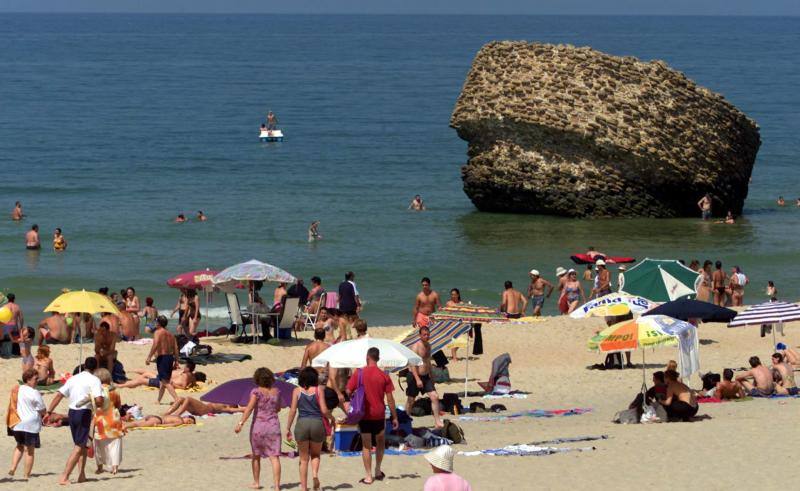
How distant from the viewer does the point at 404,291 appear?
30266 mm

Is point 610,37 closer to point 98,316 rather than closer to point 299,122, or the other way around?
point 299,122

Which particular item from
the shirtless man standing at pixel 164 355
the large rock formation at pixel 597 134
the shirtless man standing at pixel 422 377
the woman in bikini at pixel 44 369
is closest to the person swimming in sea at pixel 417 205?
the large rock formation at pixel 597 134

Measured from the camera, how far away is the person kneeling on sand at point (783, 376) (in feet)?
58.6

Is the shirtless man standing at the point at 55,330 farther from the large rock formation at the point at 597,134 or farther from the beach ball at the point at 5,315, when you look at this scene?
the large rock formation at the point at 597,134

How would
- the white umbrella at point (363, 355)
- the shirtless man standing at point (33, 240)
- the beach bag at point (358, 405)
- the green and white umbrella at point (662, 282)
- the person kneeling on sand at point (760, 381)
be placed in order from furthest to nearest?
the shirtless man standing at point (33, 240) → the green and white umbrella at point (662, 282) → the person kneeling on sand at point (760, 381) → the white umbrella at point (363, 355) → the beach bag at point (358, 405)

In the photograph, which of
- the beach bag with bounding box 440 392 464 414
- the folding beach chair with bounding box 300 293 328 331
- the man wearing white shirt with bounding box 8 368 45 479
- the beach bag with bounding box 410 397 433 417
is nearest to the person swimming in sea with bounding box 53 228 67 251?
the folding beach chair with bounding box 300 293 328 331

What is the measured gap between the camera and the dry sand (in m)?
13.3

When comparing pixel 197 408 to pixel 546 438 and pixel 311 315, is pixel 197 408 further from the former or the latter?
pixel 311 315

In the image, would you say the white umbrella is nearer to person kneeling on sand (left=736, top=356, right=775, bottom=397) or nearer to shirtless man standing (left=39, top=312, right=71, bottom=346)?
person kneeling on sand (left=736, top=356, right=775, bottom=397)

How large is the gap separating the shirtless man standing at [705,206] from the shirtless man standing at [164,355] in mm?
20800

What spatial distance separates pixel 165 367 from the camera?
58.3 ft

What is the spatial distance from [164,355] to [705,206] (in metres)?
22.4

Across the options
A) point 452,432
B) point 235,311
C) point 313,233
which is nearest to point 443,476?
point 452,432

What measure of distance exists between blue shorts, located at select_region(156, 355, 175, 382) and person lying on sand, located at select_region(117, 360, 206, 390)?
569 mm
